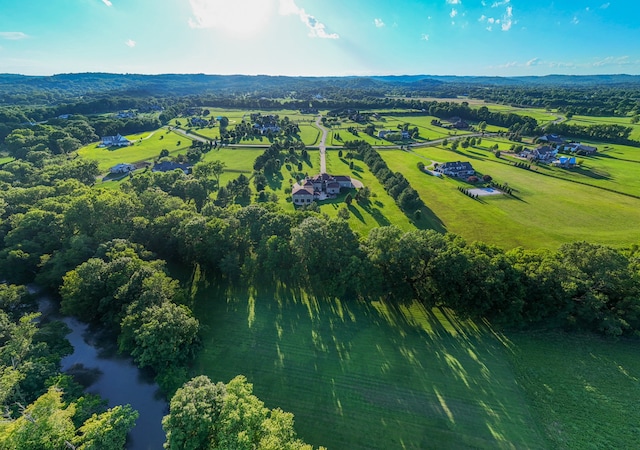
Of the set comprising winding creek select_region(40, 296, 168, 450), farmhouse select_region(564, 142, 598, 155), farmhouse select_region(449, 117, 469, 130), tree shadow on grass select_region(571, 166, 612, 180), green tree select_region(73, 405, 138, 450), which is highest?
farmhouse select_region(449, 117, 469, 130)

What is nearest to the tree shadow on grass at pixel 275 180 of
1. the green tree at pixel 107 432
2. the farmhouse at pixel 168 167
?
the farmhouse at pixel 168 167

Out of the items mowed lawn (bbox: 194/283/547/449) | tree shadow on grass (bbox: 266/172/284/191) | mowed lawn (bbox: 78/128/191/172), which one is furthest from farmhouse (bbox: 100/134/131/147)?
mowed lawn (bbox: 194/283/547/449)

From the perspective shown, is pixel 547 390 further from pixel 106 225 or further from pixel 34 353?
pixel 106 225

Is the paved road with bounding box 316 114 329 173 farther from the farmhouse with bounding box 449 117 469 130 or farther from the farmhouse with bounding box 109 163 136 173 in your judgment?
the farmhouse with bounding box 449 117 469 130

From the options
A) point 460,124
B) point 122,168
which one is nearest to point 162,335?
point 122,168

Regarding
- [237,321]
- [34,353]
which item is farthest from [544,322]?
[34,353]

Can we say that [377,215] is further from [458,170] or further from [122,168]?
[122,168]
